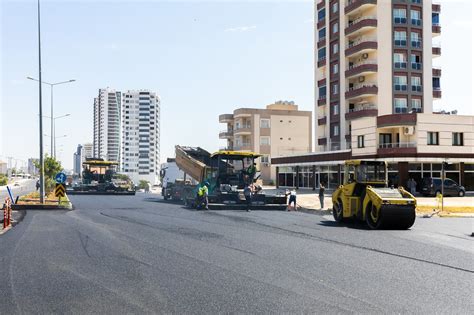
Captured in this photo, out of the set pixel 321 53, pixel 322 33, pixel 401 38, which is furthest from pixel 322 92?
pixel 401 38

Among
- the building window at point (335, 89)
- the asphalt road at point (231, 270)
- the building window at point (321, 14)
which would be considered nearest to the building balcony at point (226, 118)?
the building window at point (321, 14)

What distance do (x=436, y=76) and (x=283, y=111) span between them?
32.5 metres

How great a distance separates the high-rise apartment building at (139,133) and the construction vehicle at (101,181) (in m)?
137

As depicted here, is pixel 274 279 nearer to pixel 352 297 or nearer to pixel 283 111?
pixel 352 297

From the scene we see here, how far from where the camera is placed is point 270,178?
83.5 metres

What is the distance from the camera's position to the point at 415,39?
57.9 meters

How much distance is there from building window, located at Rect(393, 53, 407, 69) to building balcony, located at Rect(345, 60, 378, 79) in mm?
2424

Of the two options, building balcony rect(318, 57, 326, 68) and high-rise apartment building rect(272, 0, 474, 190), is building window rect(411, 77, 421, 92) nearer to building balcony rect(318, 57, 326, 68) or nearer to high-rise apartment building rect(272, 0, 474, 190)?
high-rise apartment building rect(272, 0, 474, 190)

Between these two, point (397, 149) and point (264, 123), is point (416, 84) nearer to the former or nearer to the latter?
point (397, 149)

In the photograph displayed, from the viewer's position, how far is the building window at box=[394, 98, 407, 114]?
57.4m

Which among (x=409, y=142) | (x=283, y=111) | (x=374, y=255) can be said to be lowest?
(x=374, y=255)

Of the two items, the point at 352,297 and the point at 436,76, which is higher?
the point at 436,76

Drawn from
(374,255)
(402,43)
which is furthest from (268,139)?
(374,255)

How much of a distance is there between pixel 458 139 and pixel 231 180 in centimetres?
2516
